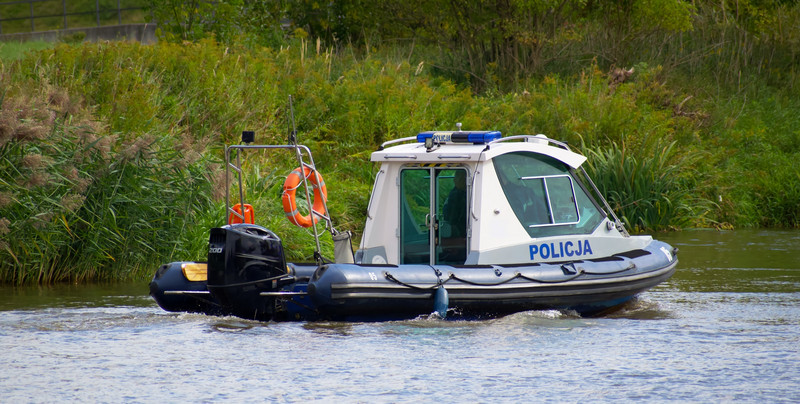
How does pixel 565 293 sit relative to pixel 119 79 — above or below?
below

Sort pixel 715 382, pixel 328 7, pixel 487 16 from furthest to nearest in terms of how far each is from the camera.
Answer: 1. pixel 328 7
2. pixel 487 16
3. pixel 715 382

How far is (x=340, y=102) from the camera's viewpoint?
18.2 m

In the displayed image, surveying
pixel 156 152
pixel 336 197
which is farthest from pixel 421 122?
pixel 156 152

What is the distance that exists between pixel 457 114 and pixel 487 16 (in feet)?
16.5

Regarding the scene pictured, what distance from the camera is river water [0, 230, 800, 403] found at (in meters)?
7.31

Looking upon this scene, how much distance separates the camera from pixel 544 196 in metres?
10.2

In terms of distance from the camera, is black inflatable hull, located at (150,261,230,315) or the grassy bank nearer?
black inflatable hull, located at (150,261,230,315)

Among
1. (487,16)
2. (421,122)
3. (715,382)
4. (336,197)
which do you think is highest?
(487,16)

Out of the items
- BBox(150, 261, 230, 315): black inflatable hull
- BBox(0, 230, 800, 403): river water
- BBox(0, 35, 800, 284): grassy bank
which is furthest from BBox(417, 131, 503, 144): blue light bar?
BBox(0, 35, 800, 284): grassy bank

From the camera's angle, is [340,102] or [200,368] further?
[340,102]

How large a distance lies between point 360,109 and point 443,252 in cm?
849

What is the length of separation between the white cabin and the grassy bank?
3021mm

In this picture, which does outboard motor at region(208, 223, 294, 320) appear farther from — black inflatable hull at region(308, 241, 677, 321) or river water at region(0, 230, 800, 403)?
black inflatable hull at region(308, 241, 677, 321)

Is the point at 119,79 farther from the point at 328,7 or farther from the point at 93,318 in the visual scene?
the point at 328,7
